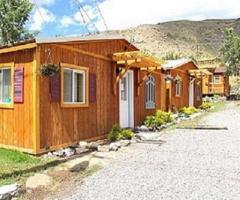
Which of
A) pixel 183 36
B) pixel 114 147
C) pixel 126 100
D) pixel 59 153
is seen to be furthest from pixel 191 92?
pixel 183 36

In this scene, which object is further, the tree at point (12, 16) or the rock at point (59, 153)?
the tree at point (12, 16)

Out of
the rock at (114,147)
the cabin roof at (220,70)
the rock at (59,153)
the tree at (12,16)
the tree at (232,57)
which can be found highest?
the tree at (12,16)

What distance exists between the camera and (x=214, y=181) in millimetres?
7086

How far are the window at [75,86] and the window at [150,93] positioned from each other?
21.2 feet

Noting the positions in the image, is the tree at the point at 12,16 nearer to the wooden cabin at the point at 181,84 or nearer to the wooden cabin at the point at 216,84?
the wooden cabin at the point at 181,84

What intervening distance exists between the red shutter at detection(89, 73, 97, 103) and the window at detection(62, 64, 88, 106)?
0.86 feet

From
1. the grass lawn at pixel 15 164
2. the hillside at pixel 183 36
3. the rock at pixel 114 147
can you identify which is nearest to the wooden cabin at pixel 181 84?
the rock at pixel 114 147

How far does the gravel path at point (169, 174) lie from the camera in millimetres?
6371

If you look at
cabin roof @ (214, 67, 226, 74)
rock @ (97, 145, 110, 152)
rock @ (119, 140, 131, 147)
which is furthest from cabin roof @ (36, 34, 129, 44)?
cabin roof @ (214, 67, 226, 74)

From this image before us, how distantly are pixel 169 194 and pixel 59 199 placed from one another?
5.73 ft

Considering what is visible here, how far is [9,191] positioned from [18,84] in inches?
160

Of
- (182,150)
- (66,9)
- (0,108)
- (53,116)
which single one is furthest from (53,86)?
(182,150)

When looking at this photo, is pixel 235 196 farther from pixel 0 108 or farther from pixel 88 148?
pixel 0 108

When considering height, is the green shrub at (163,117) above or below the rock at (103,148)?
above
